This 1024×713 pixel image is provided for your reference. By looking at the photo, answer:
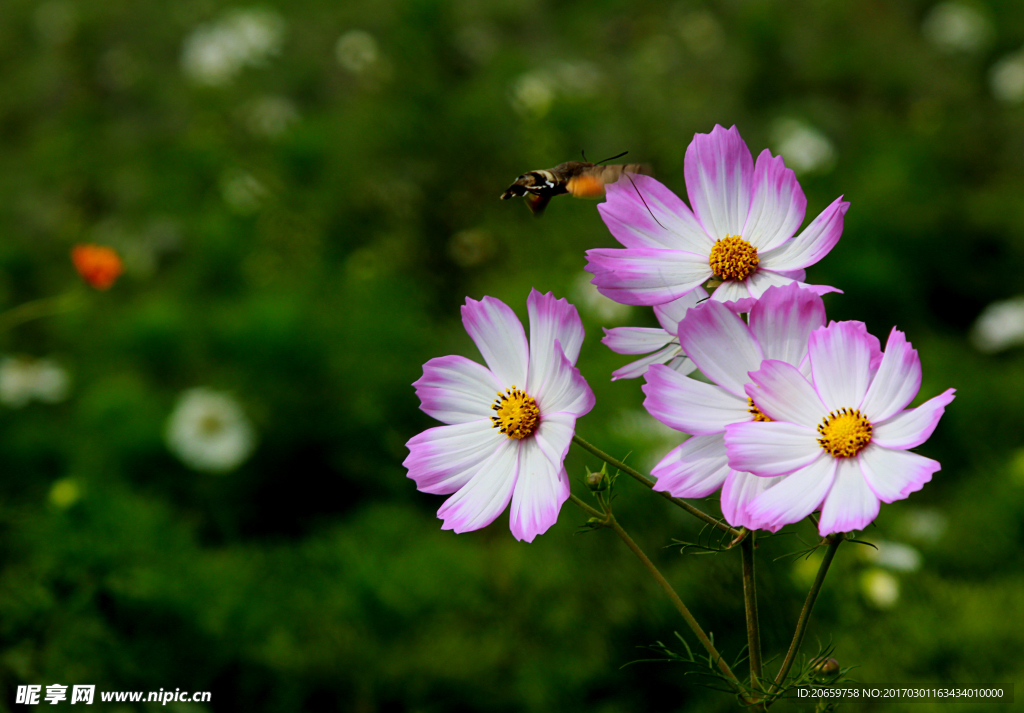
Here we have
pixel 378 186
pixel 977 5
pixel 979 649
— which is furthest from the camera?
pixel 977 5

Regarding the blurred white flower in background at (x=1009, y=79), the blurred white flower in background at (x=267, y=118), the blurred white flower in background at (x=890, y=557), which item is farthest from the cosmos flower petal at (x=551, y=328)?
the blurred white flower in background at (x=1009, y=79)

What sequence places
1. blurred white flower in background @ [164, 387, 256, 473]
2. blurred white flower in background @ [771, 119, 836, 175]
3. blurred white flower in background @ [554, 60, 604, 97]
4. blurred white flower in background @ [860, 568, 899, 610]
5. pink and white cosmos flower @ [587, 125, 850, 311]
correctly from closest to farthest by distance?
pink and white cosmos flower @ [587, 125, 850, 311], blurred white flower in background @ [860, 568, 899, 610], blurred white flower in background @ [164, 387, 256, 473], blurred white flower in background @ [771, 119, 836, 175], blurred white flower in background @ [554, 60, 604, 97]

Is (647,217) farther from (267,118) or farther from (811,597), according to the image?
(267,118)

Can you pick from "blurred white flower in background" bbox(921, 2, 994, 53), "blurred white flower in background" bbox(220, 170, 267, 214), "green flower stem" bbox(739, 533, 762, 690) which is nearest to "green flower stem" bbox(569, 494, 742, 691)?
"green flower stem" bbox(739, 533, 762, 690)

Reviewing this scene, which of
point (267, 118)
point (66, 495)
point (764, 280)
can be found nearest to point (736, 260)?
point (764, 280)

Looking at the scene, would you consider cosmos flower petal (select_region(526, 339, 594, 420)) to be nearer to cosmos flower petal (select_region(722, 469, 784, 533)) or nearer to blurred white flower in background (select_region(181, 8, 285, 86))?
cosmos flower petal (select_region(722, 469, 784, 533))

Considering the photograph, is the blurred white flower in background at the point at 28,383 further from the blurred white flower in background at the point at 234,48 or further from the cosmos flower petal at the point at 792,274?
the cosmos flower petal at the point at 792,274

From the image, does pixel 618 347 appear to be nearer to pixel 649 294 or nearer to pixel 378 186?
pixel 649 294

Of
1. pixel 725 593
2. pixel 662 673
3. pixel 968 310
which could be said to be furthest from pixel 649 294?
pixel 968 310
